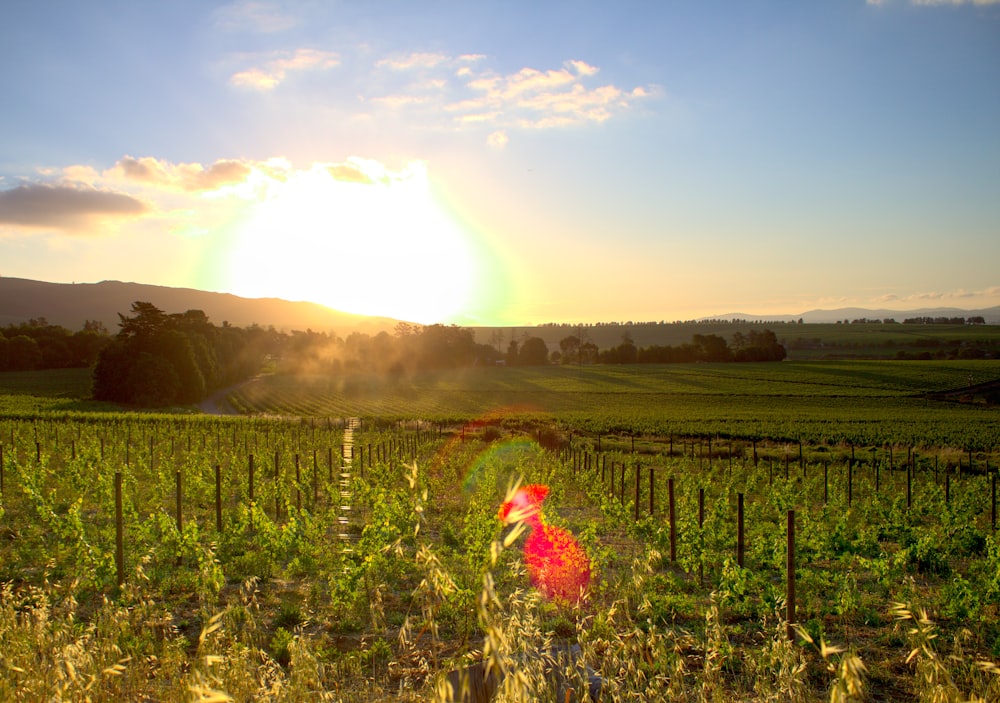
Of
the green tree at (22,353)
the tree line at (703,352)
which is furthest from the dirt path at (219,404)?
the tree line at (703,352)

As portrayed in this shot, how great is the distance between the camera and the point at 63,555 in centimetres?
948

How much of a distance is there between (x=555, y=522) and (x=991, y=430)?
4393 cm

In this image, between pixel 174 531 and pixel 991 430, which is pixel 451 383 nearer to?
pixel 991 430

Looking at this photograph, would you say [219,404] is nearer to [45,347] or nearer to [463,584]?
[45,347]

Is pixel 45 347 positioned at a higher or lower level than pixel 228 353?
higher

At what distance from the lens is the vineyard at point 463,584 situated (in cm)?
375

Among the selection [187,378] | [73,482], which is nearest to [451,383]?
[187,378]

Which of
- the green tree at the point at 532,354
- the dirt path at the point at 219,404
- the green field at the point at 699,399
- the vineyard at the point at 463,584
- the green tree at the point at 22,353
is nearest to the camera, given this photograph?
the vineyard at the point at 463,584

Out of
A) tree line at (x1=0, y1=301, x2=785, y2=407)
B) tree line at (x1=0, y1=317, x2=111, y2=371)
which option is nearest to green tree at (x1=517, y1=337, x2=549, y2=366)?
tree line at (x1=0, y1=301, x2=785, y2=407)

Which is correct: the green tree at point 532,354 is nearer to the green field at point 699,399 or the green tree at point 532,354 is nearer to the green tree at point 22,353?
the green field at point 699,399

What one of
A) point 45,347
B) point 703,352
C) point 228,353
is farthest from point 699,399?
point 45,347

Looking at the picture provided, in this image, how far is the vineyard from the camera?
3.75 meters

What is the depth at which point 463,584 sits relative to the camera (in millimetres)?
7898

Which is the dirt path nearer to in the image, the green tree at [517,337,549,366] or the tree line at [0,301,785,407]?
A: the tree line at [0,301,785,407]
